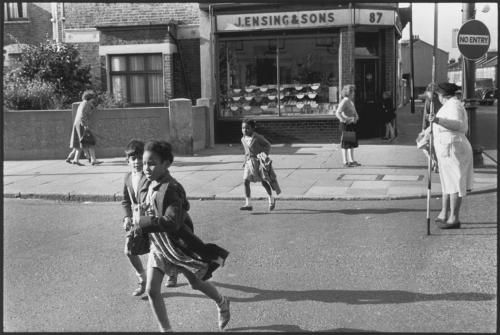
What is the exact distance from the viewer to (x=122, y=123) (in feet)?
52.2

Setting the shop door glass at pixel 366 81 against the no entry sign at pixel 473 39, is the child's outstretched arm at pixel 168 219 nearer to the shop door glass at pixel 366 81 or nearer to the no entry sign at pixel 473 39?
the no entry sign at pixel 473 39

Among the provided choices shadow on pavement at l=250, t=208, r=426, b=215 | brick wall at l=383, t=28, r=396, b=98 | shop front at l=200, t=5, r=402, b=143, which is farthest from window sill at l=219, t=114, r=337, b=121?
shadow on pavement at l=250, t=208, r=426, b=215

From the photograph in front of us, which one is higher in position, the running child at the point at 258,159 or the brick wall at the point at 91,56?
the brick wall at the point at 91,56

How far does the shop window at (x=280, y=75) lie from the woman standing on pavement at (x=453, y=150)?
10.6 metres

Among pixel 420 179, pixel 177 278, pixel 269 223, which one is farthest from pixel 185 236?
pixel 420 179

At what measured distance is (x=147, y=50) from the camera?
19.0 metres

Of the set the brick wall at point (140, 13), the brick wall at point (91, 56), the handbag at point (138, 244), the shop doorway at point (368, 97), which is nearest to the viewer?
the handbag at point (138, 244)

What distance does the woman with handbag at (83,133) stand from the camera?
47.0 ft

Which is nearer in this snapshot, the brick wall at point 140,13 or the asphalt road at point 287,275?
the asphalt road at point 287,275

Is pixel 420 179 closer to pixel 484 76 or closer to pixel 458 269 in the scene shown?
pixel 458 269

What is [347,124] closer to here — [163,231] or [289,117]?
[289,117]

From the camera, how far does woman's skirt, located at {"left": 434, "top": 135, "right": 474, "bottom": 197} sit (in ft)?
24.5

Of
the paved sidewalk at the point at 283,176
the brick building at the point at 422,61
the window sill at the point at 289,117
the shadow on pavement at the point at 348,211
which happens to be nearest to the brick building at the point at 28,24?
the window sill at the point at 289,117

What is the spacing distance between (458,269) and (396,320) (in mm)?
1547
